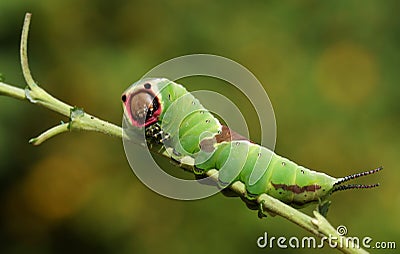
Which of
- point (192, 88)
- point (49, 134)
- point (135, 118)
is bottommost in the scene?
point (49, 134)

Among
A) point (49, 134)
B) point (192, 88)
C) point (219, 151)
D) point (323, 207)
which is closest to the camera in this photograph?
point (49, 134)

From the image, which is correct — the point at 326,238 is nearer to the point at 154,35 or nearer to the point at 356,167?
the point at 356,167

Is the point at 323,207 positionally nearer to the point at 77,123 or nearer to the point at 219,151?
the point at 219,151

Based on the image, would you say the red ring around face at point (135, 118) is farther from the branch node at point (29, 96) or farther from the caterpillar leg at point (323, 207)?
the caterpillar leg at point (323, 207)

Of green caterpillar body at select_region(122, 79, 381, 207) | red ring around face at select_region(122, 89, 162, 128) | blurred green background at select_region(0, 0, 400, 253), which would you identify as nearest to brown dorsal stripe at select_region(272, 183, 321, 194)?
green caterpillar body at select_region(122, 79, 381, 207)

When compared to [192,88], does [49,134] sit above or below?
below

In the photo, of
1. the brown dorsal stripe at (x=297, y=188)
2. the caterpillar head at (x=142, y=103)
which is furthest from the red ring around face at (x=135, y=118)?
the brown dorsal stripe at (x=297, y=188)

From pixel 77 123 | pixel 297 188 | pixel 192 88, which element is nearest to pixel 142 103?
pixel 77 123

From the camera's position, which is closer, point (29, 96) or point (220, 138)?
point (29, 96)

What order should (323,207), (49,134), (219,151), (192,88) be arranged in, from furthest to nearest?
(192,88) < (219,151) < (323,207) < (49,134)
